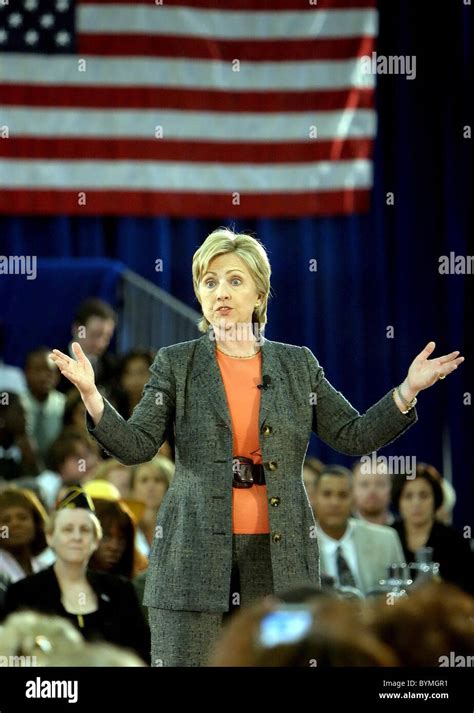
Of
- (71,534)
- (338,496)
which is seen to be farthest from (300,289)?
(71,534)

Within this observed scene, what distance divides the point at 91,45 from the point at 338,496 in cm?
500

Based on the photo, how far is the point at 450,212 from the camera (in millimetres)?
10570

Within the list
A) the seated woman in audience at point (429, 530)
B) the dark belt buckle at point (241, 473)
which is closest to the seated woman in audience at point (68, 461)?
the seated woman in audience at point (429, 530)

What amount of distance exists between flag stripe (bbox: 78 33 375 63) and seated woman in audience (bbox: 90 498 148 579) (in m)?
5.58

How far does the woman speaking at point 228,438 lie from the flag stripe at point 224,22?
7.19 meters

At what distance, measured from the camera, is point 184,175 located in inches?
410

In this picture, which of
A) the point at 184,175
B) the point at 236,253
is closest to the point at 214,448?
the point at 236,253

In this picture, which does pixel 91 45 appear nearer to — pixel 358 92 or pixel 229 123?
pixel 229 123

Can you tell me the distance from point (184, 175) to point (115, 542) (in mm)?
5355

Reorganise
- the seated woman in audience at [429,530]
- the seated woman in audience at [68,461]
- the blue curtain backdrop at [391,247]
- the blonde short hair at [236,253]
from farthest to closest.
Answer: the blue curtain backdrop at [391,247] < the seated woman in audience at [68,461] < the seated woman in audience at [429,530] < the blonde short hair at [236,253]

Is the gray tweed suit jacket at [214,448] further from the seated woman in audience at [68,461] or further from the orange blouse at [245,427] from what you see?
the seated woman in audience at [68,461]

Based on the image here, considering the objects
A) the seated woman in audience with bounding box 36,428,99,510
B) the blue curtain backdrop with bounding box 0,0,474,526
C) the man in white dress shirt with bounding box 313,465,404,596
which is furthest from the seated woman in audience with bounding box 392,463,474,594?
the blue curtain backdrop with bounding box 0,0,474,526

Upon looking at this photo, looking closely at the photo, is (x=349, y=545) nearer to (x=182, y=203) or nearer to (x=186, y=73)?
(x=182, y=203)

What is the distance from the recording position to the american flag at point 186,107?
10297 mm
